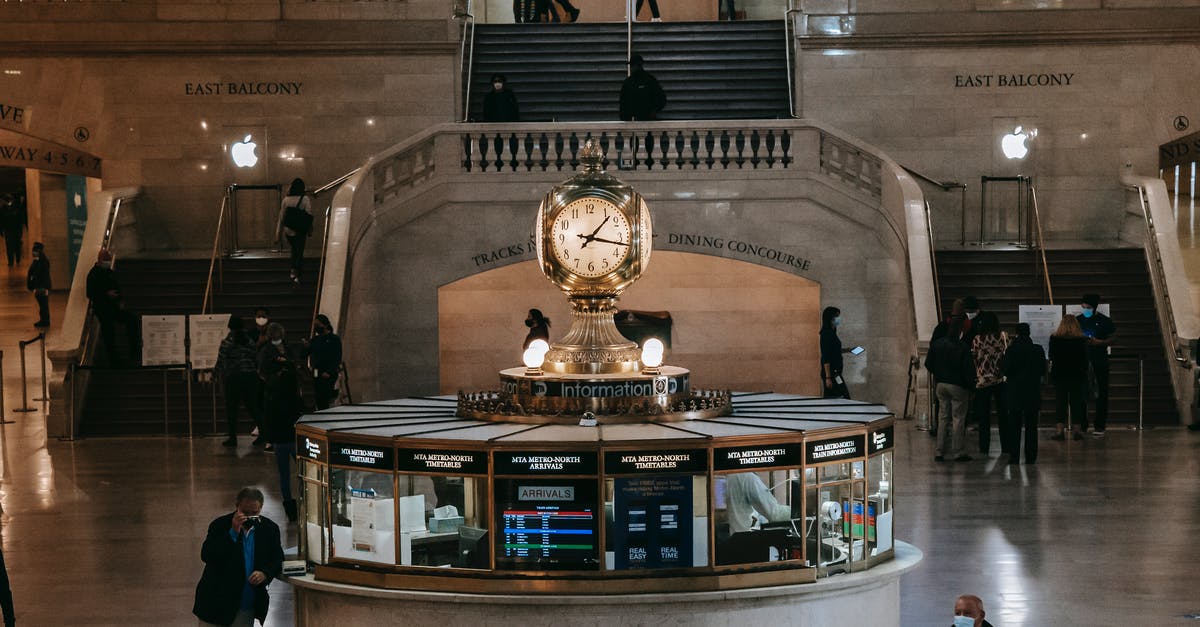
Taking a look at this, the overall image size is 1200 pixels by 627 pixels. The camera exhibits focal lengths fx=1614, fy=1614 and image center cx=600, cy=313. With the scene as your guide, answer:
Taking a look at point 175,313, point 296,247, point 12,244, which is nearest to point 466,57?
point 296,247

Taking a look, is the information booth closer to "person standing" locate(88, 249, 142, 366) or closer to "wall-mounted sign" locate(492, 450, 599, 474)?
"wall-mounted sign" locate(492, 450, 599, 474)

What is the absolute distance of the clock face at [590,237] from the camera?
9062 mm

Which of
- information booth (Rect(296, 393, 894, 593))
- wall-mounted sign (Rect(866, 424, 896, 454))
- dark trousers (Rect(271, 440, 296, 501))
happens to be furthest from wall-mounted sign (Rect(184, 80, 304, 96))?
wall-mounted sign (Rect(866, 424, 896, 454))

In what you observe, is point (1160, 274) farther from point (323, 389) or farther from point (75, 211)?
point (75, 211)

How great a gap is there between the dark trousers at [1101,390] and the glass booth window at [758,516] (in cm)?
1218

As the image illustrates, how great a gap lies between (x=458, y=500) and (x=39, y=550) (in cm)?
610

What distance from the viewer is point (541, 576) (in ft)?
27.2

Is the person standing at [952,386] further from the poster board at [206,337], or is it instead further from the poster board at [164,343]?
the poster board at [164,343]

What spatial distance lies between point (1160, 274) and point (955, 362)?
7.24 meters

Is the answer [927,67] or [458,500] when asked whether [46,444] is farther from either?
[927,67]

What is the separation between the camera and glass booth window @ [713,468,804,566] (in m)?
8.45

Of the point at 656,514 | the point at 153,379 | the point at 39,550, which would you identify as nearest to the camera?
the point at 656,514

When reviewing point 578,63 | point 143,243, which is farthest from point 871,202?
point 143,243

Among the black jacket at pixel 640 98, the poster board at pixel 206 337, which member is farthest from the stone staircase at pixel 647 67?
the poster board at pixel 206 337
